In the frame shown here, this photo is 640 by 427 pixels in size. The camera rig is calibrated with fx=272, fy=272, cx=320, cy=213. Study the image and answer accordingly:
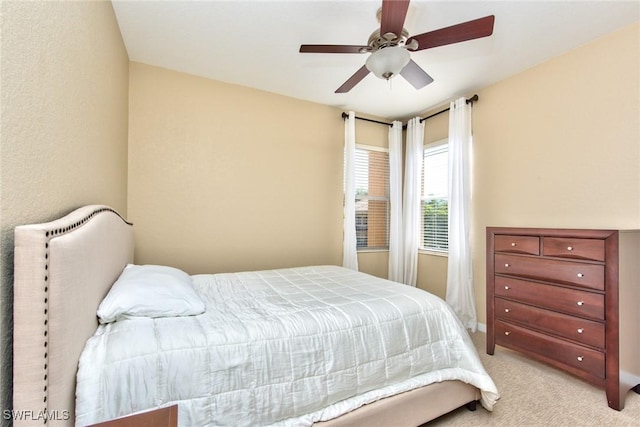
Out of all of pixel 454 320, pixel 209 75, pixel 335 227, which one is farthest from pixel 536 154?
pixel 209 75

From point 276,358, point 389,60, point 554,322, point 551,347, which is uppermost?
point 389,60

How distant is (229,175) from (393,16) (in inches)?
85.9

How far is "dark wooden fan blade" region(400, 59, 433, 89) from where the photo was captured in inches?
77.0

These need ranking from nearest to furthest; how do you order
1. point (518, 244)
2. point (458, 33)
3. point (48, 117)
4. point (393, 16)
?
point (48, 117), point (393, 16), point (458, 33), point (518, 244)

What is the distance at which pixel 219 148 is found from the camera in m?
2.98

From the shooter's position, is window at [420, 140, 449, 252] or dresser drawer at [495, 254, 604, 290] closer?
dresser drawer at [495, 254, 604, 290]

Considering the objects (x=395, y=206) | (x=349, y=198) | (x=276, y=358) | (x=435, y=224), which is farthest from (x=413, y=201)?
(x=276, y=358)

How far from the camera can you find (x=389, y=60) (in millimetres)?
1752

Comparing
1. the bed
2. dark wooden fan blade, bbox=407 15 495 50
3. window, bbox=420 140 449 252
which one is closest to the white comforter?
the bed

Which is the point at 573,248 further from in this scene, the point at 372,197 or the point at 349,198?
the point at 372,197

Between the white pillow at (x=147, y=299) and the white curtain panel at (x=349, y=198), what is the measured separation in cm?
226

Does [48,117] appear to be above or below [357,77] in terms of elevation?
below

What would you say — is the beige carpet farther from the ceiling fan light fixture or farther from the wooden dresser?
the ceiling fan light fixture

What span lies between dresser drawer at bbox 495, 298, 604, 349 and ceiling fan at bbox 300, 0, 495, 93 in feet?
6.65
